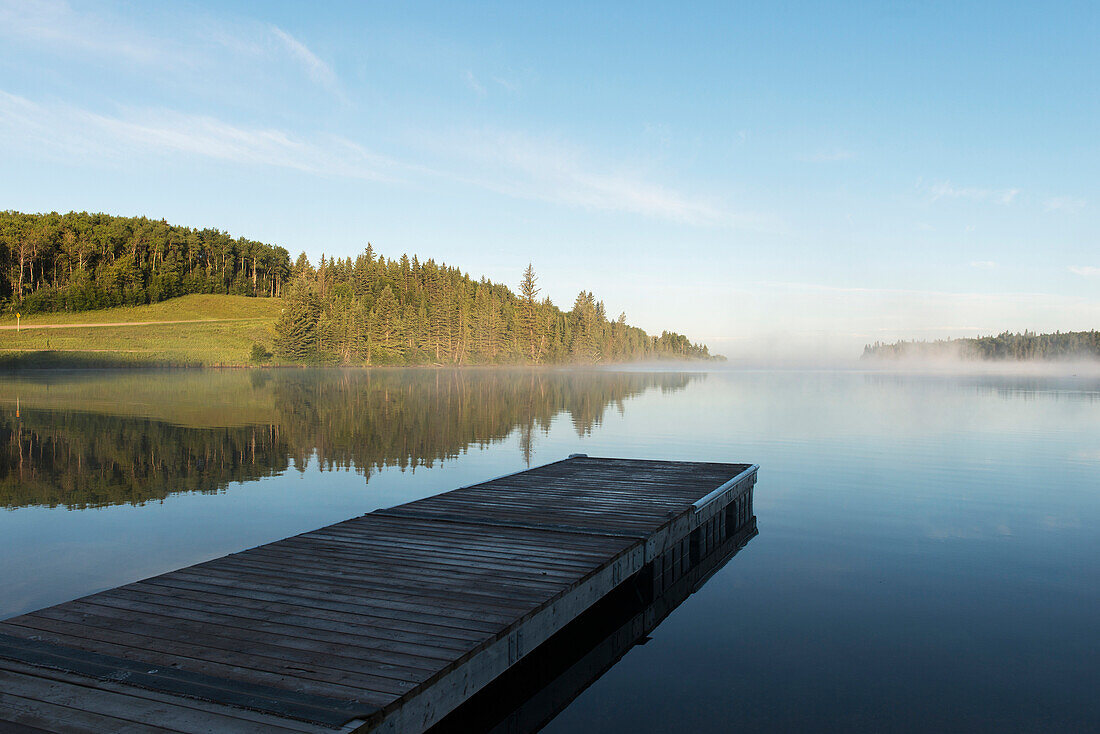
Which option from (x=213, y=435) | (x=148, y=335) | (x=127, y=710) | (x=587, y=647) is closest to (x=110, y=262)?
(x=148, y=335)

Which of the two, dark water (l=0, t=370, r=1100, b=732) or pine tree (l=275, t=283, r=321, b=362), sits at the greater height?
pine tree (l=275, t=283, r=321, b=362)

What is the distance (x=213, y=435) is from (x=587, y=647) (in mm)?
20560

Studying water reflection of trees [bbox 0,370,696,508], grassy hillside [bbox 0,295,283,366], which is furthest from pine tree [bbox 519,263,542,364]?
water reflection of trees [bbox 0,370,696,508]

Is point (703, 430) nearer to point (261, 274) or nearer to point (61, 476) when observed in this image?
point (61, 476)

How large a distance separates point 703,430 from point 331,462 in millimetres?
16063

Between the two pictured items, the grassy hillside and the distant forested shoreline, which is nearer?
the grassy hillside

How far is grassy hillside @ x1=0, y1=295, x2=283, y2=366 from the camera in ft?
280

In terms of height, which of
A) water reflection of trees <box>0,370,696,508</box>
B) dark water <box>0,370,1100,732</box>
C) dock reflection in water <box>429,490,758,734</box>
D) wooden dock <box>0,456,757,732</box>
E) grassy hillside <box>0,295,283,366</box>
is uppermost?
grassy hillside <box>0,295,283,366</box>

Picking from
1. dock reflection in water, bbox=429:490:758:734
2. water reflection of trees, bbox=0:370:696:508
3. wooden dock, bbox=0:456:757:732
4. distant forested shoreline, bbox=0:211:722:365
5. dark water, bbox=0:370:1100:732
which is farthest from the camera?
distant forested shoreline, bbox=0:211:722:365

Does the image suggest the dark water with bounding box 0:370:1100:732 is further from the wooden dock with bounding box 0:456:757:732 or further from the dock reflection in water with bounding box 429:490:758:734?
the wooden dock with bounding box 0:456:757:732

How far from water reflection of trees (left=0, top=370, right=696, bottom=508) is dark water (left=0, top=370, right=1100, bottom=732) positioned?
0.16 meters

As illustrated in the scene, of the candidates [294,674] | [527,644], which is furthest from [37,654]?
[527,644]

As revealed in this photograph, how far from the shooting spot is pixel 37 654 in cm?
546

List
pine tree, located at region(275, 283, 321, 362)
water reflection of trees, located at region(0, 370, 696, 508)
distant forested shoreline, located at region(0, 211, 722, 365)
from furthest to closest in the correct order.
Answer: distant forested shoreline, located at region(0, 211, 722, 365)
pine tree, located at region(275, 283, 321, 362)
water reflection of trees, located at region(0, 370, 696, 508)
